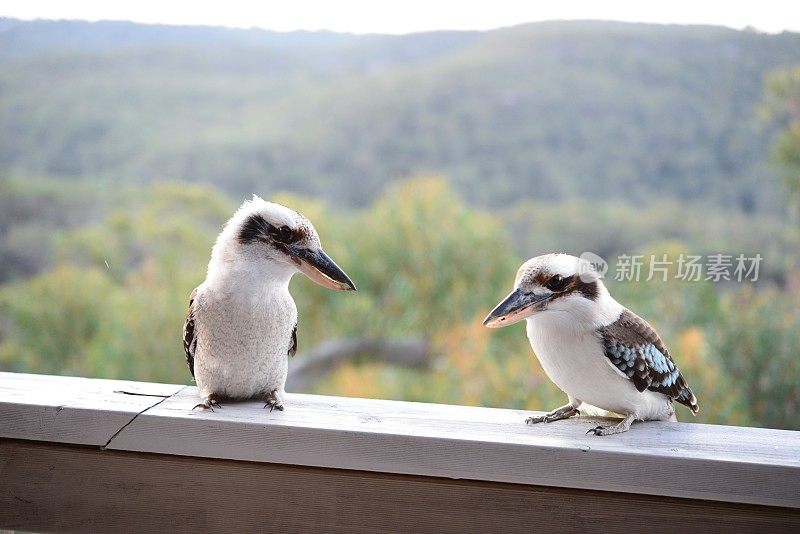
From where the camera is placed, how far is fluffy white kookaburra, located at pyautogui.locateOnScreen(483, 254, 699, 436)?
910 mm

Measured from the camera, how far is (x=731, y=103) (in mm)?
2213

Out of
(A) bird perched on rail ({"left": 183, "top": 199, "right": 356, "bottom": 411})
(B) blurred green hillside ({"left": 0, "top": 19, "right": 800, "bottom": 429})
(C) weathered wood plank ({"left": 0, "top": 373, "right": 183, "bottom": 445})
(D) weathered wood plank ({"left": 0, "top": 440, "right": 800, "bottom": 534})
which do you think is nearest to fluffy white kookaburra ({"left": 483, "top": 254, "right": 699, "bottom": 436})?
(D) weathered wood plank ({"left": 0, "top": 440, "right": 800, "bottom": 534})

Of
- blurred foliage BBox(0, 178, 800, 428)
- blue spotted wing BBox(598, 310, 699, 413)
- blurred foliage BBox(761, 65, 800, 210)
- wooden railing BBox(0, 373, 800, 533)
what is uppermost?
Result: blurred foliage BBox(761, 65, 800, 210)

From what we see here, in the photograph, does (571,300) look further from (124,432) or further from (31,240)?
(31,240)

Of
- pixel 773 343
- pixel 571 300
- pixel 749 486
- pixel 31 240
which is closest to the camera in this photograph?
pixel 749 486

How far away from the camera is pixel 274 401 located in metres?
0.99

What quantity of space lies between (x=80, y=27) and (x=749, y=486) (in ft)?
6.80

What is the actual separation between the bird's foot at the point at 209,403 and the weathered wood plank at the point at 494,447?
14mm

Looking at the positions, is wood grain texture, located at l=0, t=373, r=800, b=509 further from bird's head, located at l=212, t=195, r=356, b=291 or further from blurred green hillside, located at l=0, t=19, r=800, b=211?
blurred green hillside, located at l=0, t=19, r=800, b=211

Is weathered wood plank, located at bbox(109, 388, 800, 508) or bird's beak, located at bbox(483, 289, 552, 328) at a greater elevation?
bird's beak, located at bbox(483, 289, 552, 328)

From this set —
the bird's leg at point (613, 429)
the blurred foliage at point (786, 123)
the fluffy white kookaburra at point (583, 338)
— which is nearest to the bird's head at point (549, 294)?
the fluffy white kookaburra at point (583, 338)

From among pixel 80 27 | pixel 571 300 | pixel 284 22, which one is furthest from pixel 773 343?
pixel 80 27

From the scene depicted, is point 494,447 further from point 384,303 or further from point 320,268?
point 384,303

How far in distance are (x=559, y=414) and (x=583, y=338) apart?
121mm
